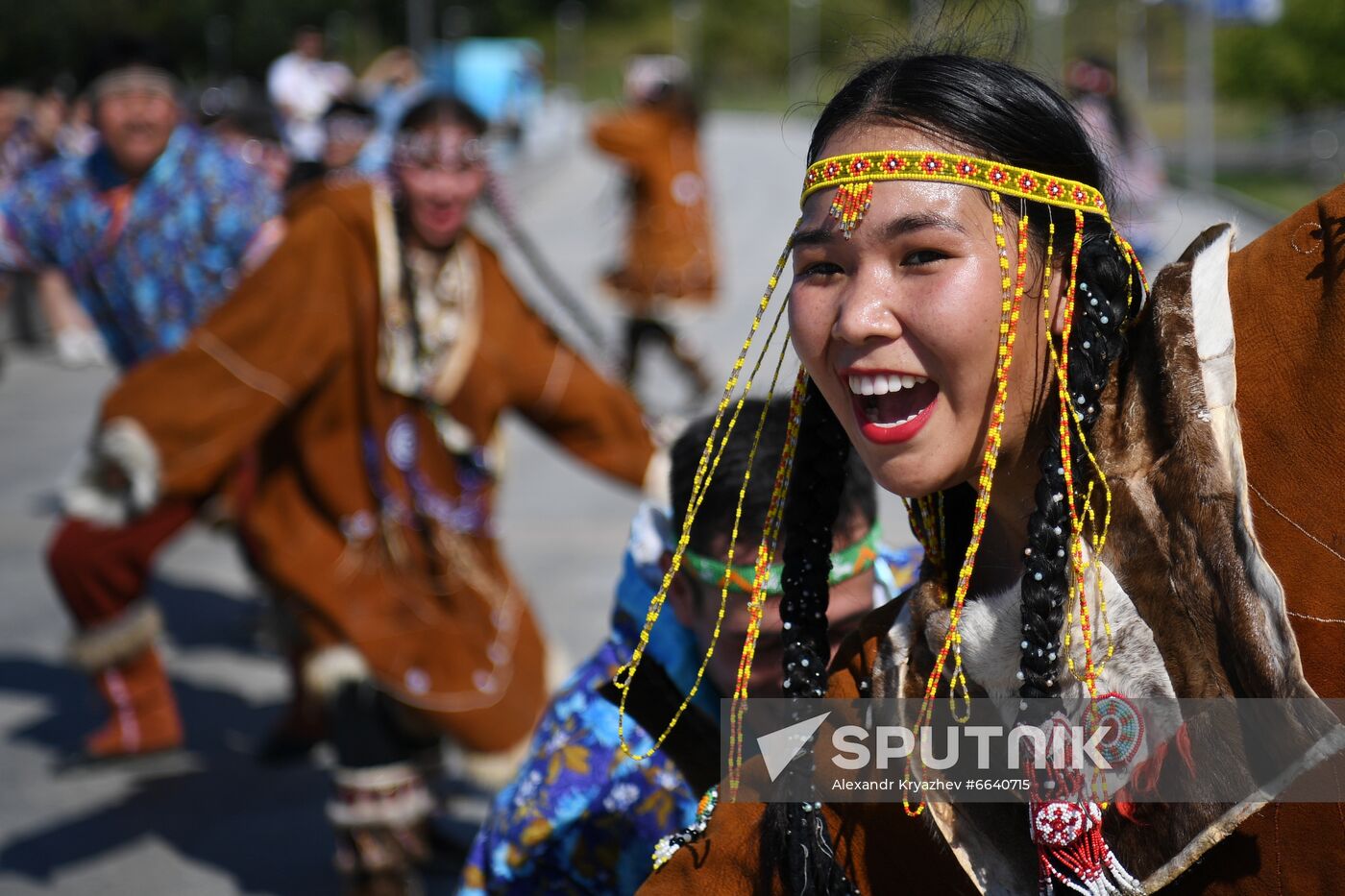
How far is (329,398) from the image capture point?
3637mm

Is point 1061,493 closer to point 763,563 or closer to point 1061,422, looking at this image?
point 1061,422

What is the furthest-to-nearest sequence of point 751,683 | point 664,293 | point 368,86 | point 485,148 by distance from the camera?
point 368,86 → point 664,293 → point 485,148 → point 751,683

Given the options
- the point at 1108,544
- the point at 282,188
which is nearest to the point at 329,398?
the point at 1108,544

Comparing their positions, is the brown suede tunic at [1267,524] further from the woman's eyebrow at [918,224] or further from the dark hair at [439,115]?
the dark hair at [439,115]

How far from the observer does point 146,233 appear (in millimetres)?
4977

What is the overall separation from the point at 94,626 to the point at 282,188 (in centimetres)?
297

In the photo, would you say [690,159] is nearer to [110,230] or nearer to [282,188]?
[282,188]

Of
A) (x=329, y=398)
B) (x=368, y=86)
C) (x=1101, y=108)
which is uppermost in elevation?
(x=368, y=86)

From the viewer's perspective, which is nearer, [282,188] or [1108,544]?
[1108,544]

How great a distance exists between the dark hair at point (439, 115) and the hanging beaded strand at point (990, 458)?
8.66ft

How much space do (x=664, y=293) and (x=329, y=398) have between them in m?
5.47

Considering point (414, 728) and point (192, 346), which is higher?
point (192, 346)

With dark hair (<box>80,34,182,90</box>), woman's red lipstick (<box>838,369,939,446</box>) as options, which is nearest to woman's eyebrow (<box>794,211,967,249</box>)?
woman's red lipstick (<box>838,369,939,446</box>)

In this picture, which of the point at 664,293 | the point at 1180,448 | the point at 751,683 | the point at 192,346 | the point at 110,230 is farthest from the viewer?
the point at 664,293
